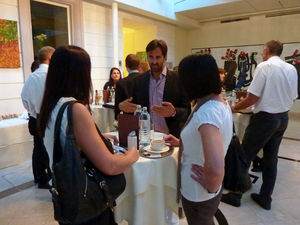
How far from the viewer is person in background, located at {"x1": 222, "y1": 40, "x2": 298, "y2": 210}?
7.06ft

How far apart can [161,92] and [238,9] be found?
511 cm

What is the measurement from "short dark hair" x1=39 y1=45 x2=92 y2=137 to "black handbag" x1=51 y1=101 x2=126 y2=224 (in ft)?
0.27

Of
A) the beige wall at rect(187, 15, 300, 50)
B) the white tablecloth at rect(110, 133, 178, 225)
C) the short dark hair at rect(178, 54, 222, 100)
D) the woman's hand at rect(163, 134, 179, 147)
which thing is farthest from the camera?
the beige wall at rect(187, 15, 300, 50)

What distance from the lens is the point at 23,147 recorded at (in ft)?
10.9

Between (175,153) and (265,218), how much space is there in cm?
135

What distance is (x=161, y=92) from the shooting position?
6.39 ft

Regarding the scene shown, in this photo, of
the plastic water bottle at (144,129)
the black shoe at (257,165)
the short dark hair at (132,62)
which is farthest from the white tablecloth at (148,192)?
the black shoe at (257,165)

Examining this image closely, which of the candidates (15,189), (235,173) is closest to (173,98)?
(235,173)

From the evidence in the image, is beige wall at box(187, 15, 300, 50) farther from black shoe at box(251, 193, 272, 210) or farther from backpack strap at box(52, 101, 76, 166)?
backpack strap at box(52, 101, 76, 166)

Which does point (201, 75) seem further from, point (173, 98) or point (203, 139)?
point (173, 98)

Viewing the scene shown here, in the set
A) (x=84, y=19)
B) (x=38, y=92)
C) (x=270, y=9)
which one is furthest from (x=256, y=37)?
(x=38, y=92)

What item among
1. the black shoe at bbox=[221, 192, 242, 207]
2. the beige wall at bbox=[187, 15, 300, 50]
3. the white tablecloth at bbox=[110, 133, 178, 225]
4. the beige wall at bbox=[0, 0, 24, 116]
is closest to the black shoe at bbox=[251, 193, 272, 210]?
the black shoe at bbox=[221, 192, 242, 207]

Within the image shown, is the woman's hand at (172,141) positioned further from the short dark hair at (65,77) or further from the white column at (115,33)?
the white column at (115,33)

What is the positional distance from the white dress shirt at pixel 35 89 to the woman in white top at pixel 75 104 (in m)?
1.57
